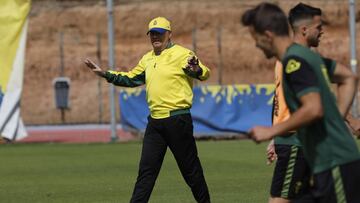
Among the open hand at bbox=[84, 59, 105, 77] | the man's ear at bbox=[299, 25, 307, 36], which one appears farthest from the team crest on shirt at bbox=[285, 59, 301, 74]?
the open hand at bbox=[84, 59, 105, 77]

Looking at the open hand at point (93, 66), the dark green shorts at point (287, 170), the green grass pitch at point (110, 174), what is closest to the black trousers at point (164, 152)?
the open hand at point (93, 66)

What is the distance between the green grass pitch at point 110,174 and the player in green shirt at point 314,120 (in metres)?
5.80

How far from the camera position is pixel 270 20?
6.00 meters

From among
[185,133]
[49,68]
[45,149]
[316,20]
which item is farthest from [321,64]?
[49,68]

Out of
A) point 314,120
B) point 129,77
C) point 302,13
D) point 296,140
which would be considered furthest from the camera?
point 129,77

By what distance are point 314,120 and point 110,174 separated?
1029 centimetres

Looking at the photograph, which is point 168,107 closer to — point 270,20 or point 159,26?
point 159,26

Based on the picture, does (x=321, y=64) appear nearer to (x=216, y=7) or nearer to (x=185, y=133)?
(x=185, y=133)

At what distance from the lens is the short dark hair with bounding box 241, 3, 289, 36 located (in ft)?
19.7

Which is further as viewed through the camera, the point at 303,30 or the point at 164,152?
the point at 164,152

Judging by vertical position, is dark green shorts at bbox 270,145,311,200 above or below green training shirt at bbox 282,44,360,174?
below

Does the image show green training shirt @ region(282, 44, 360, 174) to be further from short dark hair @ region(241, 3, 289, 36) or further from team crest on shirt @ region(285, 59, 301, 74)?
short dark hair @ region(241, 3, 289, 36)

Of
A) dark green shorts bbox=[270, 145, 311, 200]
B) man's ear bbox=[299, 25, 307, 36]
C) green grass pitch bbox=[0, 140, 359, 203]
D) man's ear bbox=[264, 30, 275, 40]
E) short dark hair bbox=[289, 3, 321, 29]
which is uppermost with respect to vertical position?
short dark hair bbox=[289, 3, 321, 29]

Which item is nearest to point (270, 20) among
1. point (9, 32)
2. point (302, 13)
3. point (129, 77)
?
point (302, 13)
